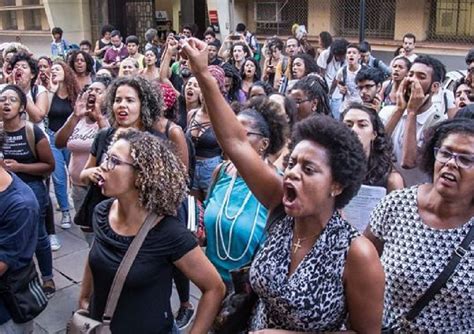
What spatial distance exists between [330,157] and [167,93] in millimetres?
2712

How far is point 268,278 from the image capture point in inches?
77.3

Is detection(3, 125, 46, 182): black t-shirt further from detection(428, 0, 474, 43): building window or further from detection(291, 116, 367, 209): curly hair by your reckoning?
detection(428, 0, 474, 43): building window

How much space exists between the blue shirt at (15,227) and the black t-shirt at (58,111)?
3344mm

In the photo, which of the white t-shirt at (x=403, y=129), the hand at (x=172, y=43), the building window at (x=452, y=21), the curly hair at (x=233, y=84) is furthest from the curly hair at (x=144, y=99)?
the building window at (x=452, y=21)

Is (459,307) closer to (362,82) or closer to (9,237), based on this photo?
(9,237)

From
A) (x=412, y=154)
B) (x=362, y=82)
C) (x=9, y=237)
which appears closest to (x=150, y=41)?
(x=362, y=82)

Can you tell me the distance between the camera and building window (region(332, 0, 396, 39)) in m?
12.0

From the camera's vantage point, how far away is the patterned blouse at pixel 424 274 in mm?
2150

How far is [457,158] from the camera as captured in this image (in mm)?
2289

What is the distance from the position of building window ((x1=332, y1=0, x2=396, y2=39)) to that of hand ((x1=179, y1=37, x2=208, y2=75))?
10.5 meters

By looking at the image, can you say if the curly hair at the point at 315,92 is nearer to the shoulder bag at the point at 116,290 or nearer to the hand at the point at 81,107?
the hand at the point at 81,107

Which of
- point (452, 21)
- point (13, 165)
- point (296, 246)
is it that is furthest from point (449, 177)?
point (452, 21)

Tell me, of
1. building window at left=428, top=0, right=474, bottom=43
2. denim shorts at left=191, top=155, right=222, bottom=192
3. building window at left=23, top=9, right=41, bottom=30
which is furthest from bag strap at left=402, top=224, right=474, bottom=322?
building window at left=23, top=9, right=41, bottom=30

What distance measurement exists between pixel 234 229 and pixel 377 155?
102 centimetres
